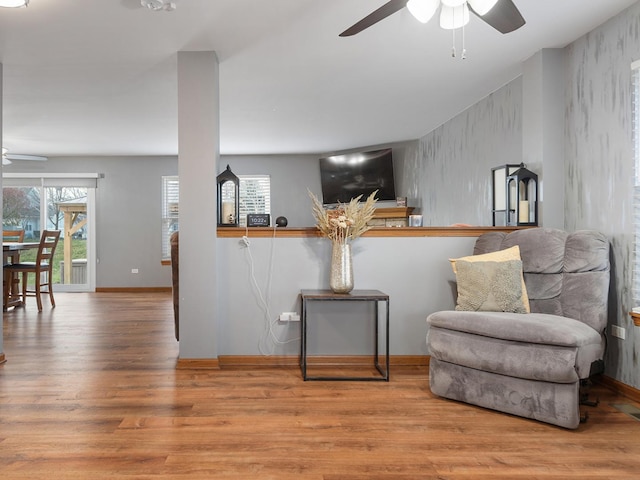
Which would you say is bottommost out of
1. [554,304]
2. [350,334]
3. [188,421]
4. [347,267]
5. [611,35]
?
[188,421]

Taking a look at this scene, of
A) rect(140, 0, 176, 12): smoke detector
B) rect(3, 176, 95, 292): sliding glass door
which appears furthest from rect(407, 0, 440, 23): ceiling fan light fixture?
rect(3, 176, 95, 292): sliding glass door

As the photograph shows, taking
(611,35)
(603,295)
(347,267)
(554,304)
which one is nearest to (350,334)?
(347,267)

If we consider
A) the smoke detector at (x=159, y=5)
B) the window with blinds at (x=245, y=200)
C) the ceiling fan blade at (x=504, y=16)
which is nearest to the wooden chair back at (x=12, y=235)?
the window with blinds at (x=245, y=200)

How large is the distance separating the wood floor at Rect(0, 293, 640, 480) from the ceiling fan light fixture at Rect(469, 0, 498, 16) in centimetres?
200

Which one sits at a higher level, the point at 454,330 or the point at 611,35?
the point at 611,35

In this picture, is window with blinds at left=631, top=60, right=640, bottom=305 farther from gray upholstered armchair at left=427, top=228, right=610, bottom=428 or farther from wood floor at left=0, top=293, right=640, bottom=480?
wood floor at left=0, top=293, right=640, bottom=480

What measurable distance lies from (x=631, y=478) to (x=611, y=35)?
105 inches

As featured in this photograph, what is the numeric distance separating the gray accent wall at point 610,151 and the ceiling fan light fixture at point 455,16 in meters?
1.34

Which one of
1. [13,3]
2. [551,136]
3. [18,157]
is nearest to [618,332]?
[551,136]

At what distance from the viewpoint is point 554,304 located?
3090mm

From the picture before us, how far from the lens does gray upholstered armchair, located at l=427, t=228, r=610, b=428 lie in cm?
253

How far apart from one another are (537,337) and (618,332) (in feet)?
3.26

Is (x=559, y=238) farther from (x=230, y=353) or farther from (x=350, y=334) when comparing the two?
(x=230, y=353)

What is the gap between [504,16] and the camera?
7.53 ft
